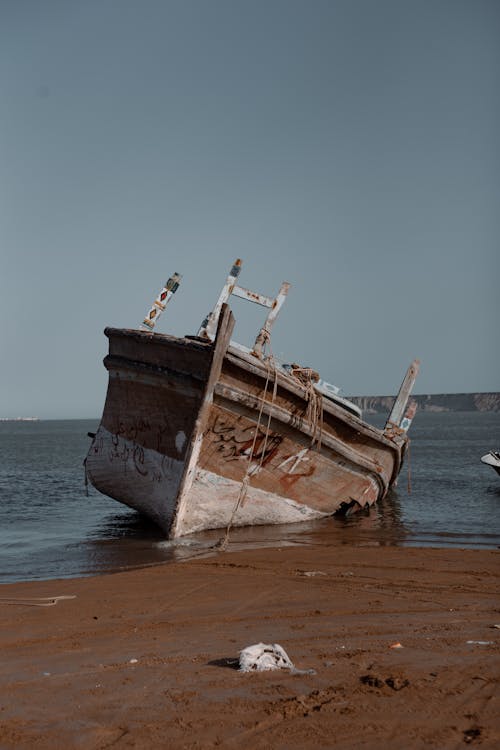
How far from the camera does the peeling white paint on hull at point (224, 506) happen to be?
9.15m

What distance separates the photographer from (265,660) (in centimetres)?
379

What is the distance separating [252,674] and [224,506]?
5902mm

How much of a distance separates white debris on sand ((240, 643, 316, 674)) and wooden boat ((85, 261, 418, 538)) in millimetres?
4942

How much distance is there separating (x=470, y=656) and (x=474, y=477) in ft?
53.5

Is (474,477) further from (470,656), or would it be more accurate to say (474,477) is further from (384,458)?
(470,656)

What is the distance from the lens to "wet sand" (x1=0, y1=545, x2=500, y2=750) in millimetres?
3018

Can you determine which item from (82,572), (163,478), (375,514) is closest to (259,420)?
(163,478)

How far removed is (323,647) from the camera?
13.8 feet

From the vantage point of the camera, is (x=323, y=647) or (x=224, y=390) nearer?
(x=323, y=647)

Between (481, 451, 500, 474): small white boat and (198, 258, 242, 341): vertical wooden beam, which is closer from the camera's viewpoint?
(198, 258, 242, 341): vertical wooden beam

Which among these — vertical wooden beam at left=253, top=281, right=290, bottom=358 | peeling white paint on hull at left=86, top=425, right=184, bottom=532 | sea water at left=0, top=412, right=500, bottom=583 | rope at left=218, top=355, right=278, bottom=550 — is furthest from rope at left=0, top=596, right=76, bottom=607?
vertical wooden beam at left=253, top=281, right=290, bottom=358

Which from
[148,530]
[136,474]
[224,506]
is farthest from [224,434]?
[148,530]

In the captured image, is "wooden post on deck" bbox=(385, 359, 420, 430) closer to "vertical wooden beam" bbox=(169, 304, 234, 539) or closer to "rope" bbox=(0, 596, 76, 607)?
"vertical wooden beam" bbox=(169, 304, 234, 539)

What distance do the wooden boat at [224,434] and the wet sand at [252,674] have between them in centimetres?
247
